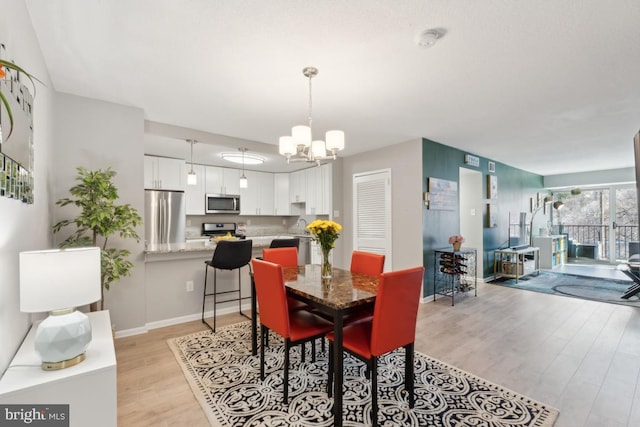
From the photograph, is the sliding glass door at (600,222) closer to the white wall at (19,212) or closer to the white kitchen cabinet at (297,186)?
the white kitchen cabinet at (297,186)

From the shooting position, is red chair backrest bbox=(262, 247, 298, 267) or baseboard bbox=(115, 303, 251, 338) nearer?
red chair backrest bbox=(262, 247, 298, 267)

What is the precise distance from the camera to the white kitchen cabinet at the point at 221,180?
19.0 feet

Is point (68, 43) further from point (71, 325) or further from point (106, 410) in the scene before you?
point (106, 410)

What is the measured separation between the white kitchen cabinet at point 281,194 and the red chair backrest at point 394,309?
5103mm

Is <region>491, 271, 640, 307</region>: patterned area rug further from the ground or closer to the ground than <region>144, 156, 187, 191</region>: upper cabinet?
closer to the ground

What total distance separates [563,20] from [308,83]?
1760 mm

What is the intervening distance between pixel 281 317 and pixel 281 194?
16.3 ft

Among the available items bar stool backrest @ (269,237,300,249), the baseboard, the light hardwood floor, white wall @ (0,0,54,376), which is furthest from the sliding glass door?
white wall @ (0,0,54,376)

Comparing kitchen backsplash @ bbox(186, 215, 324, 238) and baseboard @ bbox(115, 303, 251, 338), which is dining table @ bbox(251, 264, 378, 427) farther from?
kitchen backsplash @ bbox(186, 215, 324, 238)

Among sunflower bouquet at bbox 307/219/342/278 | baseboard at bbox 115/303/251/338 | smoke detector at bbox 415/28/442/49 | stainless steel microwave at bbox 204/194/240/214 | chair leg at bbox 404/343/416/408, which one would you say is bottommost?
baseboard at bbox 115/303/251/338

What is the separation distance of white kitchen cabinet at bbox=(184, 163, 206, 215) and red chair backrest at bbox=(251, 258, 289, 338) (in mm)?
4014

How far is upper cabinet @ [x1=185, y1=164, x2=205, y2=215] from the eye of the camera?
5.54 m

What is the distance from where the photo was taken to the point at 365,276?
7.95 feet

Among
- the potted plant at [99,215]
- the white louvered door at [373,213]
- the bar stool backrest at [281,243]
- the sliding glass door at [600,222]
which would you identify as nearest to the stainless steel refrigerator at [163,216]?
the potted plant at [99,215]
